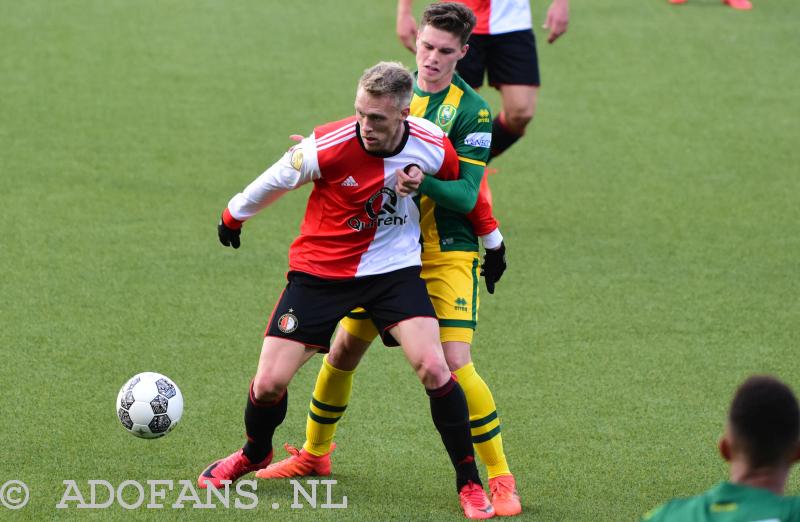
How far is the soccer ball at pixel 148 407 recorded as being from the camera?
15.7 ft

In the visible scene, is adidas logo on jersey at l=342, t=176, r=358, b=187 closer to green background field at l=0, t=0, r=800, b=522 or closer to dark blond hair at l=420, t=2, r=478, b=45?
dark blond hair at l=420, t=2, r=478, b=45

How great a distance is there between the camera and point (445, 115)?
4938 millimetres

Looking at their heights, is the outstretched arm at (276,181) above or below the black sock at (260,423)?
above

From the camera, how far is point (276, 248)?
795 cm

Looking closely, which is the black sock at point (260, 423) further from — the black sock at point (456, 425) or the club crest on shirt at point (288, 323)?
the black sock at point (456, 425)

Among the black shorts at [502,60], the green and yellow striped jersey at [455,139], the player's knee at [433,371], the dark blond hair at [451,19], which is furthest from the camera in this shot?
the black shorts at [502,60]

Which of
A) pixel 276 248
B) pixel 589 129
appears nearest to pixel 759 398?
pixel 276 248

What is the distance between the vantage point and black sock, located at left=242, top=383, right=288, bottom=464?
4730 mm

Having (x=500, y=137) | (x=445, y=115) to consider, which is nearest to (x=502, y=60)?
(x=500, y=137)

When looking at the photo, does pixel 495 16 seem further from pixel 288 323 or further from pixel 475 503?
pixel 475 503

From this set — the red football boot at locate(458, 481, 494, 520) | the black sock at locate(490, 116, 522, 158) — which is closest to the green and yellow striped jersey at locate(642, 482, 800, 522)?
the red football boot at locate(458, 481, 494, 520)

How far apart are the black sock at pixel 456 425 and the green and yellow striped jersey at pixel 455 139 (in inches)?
26.2

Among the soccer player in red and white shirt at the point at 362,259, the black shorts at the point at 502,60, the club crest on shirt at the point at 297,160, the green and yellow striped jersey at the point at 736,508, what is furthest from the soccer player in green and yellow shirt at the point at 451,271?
the black shorts at the point at 502,60

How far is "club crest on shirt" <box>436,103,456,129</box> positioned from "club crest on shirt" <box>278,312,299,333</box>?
988 millimetres
